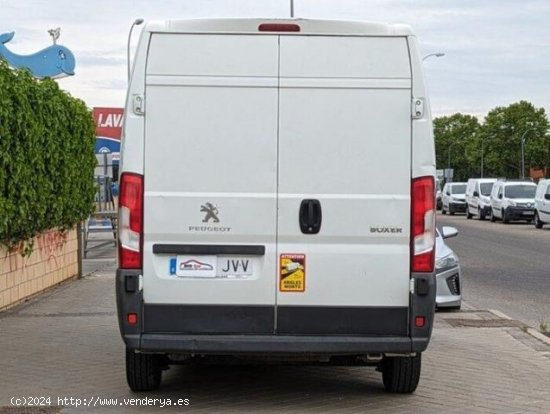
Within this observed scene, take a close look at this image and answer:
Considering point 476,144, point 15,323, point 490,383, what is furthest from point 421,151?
point 476,144

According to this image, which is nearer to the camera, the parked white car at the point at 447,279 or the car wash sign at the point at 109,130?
the parked white car at the point at 447,279

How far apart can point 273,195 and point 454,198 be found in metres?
56.5

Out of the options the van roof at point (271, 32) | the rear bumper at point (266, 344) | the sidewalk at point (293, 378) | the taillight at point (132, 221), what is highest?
the van roof at point (271, 32)

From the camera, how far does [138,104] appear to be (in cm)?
781

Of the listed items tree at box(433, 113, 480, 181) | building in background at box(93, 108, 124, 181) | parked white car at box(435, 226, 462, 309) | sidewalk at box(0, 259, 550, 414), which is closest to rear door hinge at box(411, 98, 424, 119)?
sidewalk at box(0, 259, 550, 414)

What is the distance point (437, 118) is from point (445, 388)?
555ft

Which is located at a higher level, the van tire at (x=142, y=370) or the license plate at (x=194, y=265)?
the license plate at (x=194, y=265)

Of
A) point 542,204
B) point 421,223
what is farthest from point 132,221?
point 542,204

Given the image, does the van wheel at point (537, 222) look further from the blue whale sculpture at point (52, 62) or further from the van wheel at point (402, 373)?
the van wheel at point (402, 373)

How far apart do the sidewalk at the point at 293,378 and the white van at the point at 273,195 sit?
2.41 feet

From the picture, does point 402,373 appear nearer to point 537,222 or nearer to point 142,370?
point 142,370

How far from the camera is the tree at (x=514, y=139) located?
397 feet

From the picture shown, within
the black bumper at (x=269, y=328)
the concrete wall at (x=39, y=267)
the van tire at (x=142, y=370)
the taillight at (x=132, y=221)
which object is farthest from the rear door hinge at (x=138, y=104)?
the concrete wall at (x=39, y=267)

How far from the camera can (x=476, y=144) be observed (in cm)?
13312
